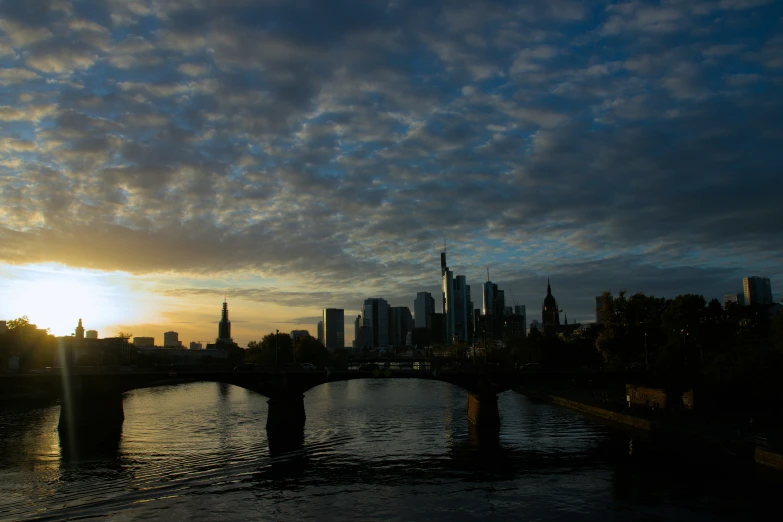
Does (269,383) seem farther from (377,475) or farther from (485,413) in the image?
(377,475)

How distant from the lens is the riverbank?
46344 millimetres

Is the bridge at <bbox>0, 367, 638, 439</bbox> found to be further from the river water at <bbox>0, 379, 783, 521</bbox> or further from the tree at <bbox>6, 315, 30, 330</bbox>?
the tree at <bbox>6, 315, 30, 330</bbox>

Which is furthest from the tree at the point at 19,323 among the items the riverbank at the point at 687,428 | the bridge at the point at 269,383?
the riverbank at the point at 687,428

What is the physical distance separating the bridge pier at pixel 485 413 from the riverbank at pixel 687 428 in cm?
1509

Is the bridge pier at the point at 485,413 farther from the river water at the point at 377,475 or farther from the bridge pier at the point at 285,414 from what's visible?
the bridge pier at the point at 285,414

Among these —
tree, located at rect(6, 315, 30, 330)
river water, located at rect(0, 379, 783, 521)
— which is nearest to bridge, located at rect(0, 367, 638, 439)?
river water, located at rect(0, 379, 783, 521)

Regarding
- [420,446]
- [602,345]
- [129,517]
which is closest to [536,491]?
[420,446]

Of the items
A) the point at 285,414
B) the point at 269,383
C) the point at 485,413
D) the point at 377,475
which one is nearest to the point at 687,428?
the point at 485,413

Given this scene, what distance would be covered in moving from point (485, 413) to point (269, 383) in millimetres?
32274

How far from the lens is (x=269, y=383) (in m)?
88.1

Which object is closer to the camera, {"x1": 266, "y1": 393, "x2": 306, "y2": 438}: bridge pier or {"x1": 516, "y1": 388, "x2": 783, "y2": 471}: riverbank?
{"x1": 516, "y1": 388, "x2": 783, "y2": 471}: riverbank

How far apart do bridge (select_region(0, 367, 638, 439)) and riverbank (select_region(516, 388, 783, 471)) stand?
19.5 feet

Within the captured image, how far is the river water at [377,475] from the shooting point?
38.0 meters

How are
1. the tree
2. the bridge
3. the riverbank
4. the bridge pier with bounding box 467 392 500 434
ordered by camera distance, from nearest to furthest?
the riverbank → the bridge pier with bounding box 467 392 500 434 → the bridge → the tree
